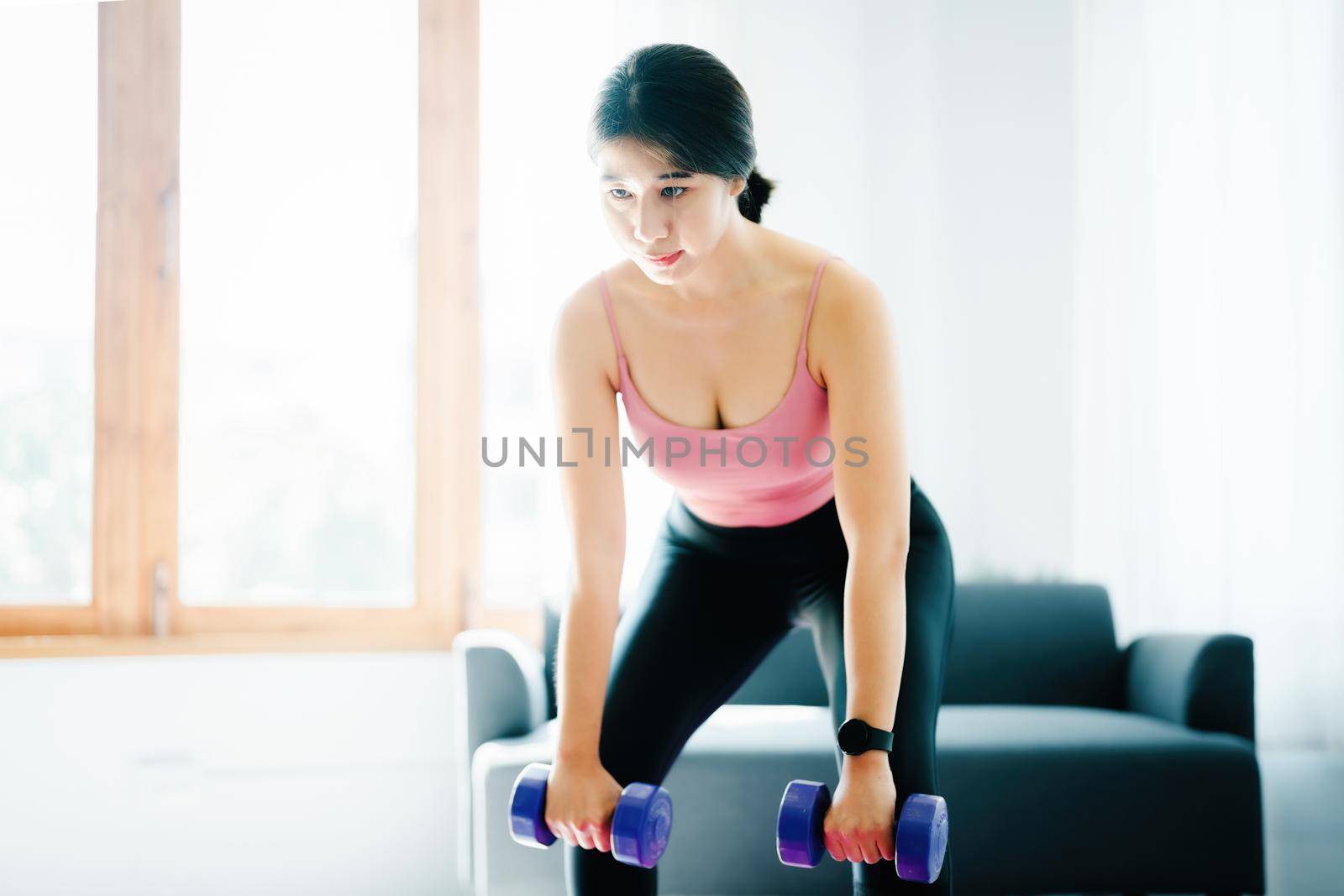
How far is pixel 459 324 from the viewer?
3.01m

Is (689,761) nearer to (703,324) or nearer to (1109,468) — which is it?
(703,324)

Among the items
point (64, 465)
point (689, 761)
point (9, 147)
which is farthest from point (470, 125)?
point (689, 761)

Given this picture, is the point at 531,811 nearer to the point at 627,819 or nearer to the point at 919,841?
the point at 627,819

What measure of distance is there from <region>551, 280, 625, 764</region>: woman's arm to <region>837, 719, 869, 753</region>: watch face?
279 millimetres

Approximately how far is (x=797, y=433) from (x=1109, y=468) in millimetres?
1983

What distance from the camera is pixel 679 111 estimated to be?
1.00 m

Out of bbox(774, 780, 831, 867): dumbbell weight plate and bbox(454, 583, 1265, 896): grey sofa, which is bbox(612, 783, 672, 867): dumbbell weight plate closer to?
bbox(774, 780, 831, 867): dumbbell weight plate

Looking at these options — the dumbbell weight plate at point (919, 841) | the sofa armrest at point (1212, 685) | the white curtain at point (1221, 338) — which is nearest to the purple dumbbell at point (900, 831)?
the dumbbell weight plate at point (919, 841)

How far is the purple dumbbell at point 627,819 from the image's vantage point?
101 cm

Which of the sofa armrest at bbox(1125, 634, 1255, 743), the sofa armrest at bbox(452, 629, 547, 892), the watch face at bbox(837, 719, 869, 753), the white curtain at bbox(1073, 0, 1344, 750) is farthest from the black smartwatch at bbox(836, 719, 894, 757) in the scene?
the white curtain at bbox(1073, 0, 1344, 750)

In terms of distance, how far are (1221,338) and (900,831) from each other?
2394mm

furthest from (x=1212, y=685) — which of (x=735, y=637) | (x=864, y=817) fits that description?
(x=864, y=817)

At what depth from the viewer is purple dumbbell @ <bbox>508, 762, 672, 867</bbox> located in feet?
3.32

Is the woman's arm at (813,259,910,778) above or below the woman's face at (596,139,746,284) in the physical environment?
below
